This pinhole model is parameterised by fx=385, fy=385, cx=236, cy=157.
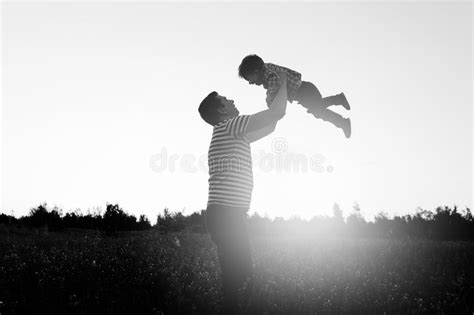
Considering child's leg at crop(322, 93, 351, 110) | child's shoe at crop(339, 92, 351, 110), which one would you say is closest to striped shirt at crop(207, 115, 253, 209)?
child's leg at crop(322, 93, 351, 110)

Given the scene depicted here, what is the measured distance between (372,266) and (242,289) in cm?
616

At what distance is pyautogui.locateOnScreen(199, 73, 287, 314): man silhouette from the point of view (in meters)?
3.75

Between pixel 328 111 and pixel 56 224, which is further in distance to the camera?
pixel 56 224

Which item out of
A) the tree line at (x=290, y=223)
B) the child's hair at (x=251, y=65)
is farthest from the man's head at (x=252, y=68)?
the tree line at (x=290, y=223)

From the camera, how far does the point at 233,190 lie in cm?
377

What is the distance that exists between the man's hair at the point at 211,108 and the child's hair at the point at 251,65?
2177 mm

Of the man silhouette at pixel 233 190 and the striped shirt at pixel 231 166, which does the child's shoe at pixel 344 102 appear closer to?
the man silhouette at pixel 233 190

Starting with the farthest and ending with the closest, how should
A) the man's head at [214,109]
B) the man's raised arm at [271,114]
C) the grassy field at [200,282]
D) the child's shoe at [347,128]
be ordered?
1. the child's shoe at [347,128]
2. the grassy field at [200,282]
3. the man's head at [214,109]
4. the man's raised arm at [271,114]

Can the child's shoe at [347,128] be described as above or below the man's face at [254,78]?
below

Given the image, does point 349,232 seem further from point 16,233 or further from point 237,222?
point 237,222

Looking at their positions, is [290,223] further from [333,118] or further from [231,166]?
[231,166]

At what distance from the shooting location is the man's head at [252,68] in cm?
610

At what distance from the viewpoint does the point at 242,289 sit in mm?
3855

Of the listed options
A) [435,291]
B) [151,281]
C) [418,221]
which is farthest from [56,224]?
[418,221]
